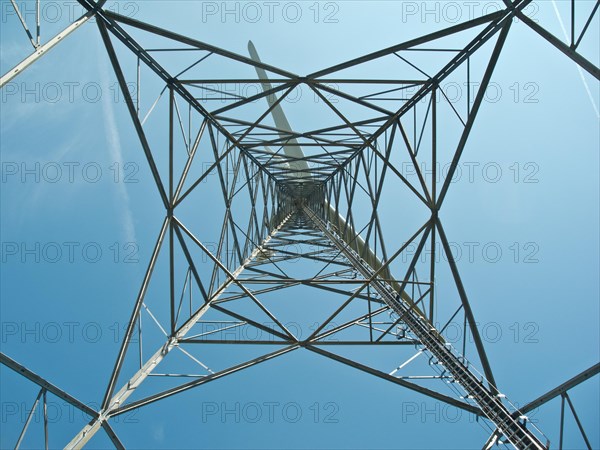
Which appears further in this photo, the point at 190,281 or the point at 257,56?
the point at 257,56

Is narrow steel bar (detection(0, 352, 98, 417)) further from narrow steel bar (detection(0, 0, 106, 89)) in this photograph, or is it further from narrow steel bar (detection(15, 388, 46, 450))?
narrow steel bar (detection(0, 0, 106, 89))

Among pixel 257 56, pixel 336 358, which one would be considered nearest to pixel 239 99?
pixel 336 358

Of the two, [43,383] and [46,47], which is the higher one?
[46,47]

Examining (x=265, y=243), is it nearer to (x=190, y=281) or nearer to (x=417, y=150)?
(x=190, y=281)

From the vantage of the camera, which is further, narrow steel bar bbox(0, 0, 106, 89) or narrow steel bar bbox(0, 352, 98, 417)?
narrow steel bar bbox(0, 352, 98, 417)

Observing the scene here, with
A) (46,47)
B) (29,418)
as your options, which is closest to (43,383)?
(29,418)

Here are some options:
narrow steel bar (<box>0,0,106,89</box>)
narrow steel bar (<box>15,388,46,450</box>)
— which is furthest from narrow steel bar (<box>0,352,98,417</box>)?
narrow steel bar (<box>0,0,106,89</box>)

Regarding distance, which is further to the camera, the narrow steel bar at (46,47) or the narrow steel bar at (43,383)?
the narrow steel bar at (43,383)

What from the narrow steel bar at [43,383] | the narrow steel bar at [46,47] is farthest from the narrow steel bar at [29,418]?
the narrow steel bar at [46,47]

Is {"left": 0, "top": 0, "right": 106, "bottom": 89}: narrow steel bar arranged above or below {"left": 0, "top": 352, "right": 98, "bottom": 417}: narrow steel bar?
above

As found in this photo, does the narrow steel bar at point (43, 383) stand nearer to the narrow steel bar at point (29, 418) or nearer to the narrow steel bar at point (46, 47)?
the narrow steel bar at point (29, 418)

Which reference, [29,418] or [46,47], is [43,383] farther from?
[46,47]
